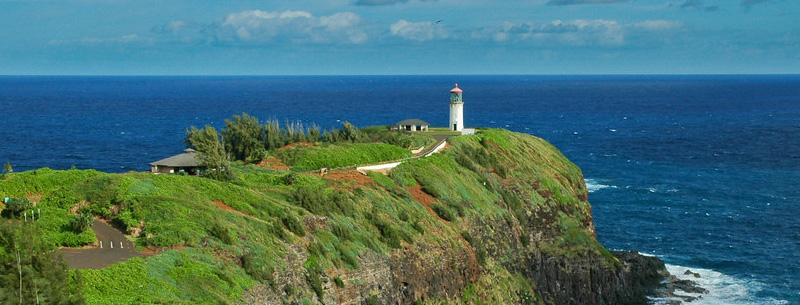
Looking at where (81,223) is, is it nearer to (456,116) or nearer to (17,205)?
(17,205)

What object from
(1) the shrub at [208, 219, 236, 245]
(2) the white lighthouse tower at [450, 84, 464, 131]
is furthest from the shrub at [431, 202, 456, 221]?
(2) the white lighthouse tower at [450, 84, 464, 131]

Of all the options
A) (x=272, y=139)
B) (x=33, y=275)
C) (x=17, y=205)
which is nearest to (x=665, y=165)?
(x=272, y=139)

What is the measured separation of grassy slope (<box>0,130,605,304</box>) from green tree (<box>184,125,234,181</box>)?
1.11 metres

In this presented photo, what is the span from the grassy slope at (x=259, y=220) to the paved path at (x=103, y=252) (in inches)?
28.4

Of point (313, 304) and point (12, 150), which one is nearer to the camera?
point (313, 304)

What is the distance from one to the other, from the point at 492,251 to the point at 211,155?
19663mm

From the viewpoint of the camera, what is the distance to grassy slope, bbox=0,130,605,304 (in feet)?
110

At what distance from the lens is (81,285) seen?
2898 centimetres

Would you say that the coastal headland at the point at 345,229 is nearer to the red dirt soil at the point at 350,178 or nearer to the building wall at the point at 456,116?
the red dirt soil at the point at 350,178

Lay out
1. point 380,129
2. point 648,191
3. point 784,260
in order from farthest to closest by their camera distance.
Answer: point 648,191 < point 380,129 < point 784,260

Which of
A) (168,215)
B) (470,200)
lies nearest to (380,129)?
(470,200)

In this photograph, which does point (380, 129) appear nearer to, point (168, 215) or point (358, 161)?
point (358, 161)

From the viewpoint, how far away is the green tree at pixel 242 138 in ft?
213

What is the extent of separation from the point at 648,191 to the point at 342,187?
56.3 m
